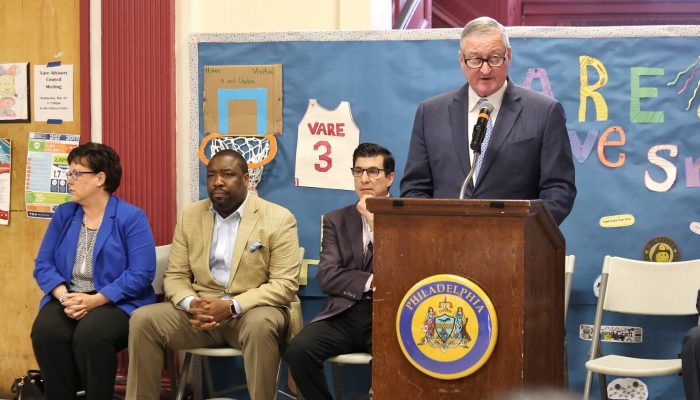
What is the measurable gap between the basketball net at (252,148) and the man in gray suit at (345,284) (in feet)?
1.78

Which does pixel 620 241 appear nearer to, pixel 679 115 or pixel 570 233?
pixel 570 233

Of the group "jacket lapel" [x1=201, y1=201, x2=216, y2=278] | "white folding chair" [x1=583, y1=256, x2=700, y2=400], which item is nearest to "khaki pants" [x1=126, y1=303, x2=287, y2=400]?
"jacket lapel" [x1=201, y1=201, x2=216, y2=278]

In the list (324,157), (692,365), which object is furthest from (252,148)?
(692,365)

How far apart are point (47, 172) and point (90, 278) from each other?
0.91 meters

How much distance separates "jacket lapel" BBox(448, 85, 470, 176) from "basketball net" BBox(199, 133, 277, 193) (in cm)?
195

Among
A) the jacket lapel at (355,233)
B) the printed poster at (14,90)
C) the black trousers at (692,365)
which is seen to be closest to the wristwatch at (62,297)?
the printed poster at (14,90)

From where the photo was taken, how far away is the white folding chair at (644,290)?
166 inches

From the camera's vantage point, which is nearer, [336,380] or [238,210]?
[336,380]

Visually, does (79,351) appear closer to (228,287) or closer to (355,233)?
(228,287)

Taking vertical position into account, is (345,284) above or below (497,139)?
below

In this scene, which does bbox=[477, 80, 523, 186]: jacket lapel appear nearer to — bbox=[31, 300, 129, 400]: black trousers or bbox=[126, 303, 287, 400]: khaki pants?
bbox=[126, 303, 287, 400]: khaki pants

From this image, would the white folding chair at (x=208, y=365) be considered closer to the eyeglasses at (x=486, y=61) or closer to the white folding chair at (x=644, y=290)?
the white folding chair at (x=644, y=290)

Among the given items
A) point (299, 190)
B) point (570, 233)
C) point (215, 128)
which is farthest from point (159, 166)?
point (570, 233)

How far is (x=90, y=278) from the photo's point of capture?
4277mm
